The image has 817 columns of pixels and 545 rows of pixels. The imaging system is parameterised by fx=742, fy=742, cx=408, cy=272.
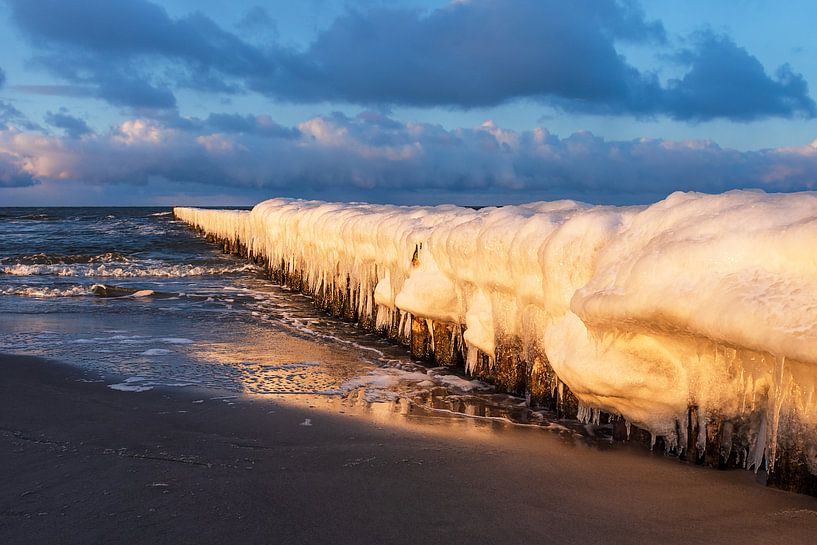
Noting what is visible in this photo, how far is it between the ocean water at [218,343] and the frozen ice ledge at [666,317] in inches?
26.3

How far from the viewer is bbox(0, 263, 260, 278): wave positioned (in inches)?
717

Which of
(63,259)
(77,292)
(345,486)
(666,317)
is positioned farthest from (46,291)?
(666,317)

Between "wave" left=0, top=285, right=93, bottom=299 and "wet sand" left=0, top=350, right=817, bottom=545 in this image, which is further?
"wave" left=0, top=285, right=93, bottom=299

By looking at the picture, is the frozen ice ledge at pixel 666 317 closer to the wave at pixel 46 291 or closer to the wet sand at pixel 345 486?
the wet sand at pixel 345 486

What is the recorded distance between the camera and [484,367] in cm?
651

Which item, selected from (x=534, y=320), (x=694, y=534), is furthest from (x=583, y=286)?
(x=694, y=534)

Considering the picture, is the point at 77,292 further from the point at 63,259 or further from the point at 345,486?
the point at 345,486

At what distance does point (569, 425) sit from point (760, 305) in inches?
84.3

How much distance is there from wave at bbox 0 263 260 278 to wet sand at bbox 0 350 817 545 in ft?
44.4

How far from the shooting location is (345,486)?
12.5 ft

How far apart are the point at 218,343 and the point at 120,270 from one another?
11.5 m

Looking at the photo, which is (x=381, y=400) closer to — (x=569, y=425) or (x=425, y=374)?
(x=425, y=374)

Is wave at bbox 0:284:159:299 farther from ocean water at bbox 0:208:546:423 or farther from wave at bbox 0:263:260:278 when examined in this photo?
wave at bbox 0:263:260:278

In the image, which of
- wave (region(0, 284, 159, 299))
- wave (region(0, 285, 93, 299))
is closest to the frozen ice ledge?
wave (region(0, 284, 159, 299))
